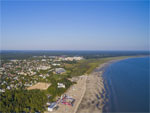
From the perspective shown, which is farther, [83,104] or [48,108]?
[83,104]

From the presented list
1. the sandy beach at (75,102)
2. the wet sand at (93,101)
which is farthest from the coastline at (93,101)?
the sandy beach at (75,102)

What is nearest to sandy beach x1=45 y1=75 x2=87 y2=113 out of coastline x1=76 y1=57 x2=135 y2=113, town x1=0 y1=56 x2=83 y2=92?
coastline x1=76 y1=57 x2=135 y2=113

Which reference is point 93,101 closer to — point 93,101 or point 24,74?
point 93,101

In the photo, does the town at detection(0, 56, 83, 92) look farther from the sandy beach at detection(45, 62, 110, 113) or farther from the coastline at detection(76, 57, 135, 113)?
the coastline at detection(76, 57, 135, 113)

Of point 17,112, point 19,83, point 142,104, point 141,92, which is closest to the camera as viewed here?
point 17,112

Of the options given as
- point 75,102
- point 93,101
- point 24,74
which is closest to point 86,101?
point 93,101

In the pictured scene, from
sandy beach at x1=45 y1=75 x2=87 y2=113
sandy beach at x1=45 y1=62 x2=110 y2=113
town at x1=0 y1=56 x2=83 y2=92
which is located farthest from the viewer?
town at x1=0 y1=56 x2=83 y2=92

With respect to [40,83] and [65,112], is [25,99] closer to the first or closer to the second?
[65,112]

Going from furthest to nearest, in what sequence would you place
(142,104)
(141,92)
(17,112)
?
(141,92) < (142,104) < (17,112)

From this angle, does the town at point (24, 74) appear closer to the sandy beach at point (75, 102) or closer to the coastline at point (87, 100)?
the sandy beach at point (75, 102)

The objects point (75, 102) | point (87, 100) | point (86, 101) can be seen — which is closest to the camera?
point (75, 102)

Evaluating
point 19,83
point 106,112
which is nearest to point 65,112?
point 106,112
